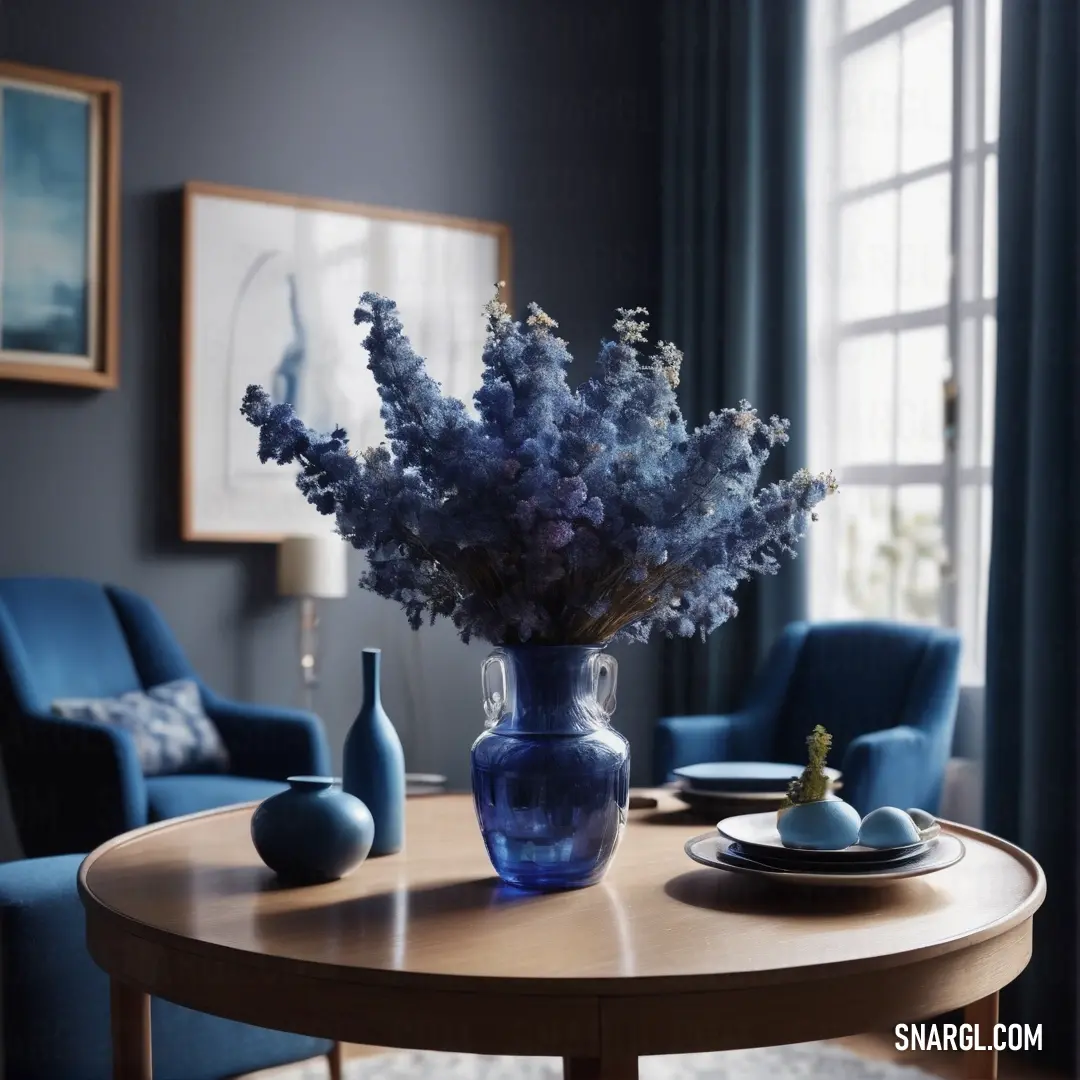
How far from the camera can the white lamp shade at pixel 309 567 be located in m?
4.36

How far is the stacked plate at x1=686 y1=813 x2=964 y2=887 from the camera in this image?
5.66 ft

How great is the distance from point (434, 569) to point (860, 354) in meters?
2.99

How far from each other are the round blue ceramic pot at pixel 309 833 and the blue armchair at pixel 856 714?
1649 millimetres

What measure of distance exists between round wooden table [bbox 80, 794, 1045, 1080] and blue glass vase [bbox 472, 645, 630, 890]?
0.05m

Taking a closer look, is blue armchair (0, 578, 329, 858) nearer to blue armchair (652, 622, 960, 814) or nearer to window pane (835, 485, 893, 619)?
blue armchair (652, 622, 960, 814)

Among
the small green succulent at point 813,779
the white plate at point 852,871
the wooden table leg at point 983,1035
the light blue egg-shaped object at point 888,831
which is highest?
the small green succulent at point 813,779

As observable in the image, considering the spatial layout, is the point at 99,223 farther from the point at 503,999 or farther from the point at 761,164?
the point at 503,999

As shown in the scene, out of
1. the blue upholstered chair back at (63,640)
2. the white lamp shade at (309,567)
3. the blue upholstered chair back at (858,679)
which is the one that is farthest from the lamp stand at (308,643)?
the blue upholstered chair back at (858,679)

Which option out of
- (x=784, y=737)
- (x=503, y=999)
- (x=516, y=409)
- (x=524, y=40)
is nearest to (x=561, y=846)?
(x=503, y=999)

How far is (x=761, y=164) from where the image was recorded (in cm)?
469

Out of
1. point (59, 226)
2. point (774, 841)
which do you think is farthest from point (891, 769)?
point (59, 226)

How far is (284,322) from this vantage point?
15.1 ft

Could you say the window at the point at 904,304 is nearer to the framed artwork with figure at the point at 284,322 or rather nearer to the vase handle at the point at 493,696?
the framed artwork with figure at the point at 284,322

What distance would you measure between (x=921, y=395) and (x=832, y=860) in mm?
2693
